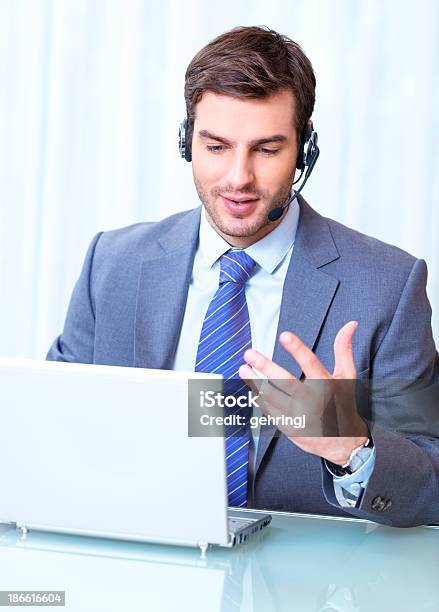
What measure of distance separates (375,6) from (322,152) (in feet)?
1.41

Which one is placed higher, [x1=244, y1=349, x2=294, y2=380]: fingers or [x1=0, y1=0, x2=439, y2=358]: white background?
[x1=0, y1=0, x2=439, y2=358]: white background

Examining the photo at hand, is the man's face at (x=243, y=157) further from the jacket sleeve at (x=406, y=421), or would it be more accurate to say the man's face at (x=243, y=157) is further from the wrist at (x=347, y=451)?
the wrist at (x=347, y=451)

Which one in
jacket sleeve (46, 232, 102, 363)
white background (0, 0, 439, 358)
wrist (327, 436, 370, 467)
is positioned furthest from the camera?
white background (0, 0, 439, 358)

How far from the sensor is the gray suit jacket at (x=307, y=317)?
1783mm

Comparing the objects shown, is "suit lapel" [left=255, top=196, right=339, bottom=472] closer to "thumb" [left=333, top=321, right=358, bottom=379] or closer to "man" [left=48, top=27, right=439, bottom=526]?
"man" [left=48, top=27, right=439, bottom=526]

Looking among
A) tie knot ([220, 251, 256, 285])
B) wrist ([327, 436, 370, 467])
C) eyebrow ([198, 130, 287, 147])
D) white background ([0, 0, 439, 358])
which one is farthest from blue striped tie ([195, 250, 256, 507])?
white background ([0, 0, 439, 358])

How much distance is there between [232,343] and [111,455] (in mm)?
636

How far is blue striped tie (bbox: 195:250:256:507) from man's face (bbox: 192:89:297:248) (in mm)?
77

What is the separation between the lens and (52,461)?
1.26 m

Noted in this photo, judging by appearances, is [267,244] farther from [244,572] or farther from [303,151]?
[244,572]

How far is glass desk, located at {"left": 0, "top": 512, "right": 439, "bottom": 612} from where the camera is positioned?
112cm

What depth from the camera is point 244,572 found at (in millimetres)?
1222

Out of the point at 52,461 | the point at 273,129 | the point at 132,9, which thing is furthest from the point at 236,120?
the point at 132,9

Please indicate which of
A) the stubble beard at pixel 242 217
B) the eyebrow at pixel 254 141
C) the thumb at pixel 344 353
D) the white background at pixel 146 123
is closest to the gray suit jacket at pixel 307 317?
the stubble beard at pixel 242 217
